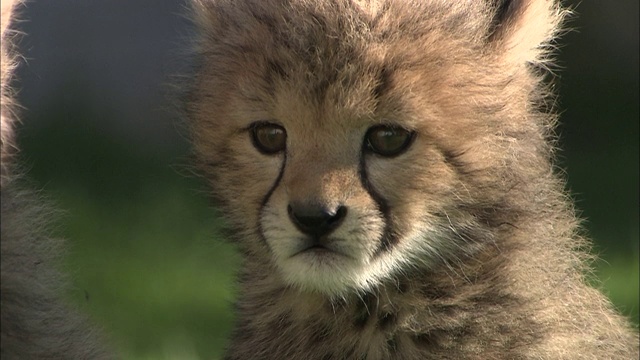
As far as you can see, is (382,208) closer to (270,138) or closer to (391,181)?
(391,181)

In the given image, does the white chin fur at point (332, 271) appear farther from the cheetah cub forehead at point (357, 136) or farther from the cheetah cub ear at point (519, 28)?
the cheetah cub ear at point (519, 28)

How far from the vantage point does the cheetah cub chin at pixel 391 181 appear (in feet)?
11.0

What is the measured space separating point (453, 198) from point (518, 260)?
27cm

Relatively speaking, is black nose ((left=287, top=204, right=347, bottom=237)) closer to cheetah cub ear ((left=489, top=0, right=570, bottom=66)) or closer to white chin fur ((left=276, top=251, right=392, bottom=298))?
white chin fur ((left=276, top=251, right=392, bottom=298))

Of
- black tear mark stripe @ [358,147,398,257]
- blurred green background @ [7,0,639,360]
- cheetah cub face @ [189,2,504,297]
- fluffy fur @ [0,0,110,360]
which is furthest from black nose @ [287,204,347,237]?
blurred green background @ [7,0,639,360]

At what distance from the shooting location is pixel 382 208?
10.9 feet

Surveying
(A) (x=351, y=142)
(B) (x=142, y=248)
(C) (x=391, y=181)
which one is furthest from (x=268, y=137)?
(B) (x=142, y=248)

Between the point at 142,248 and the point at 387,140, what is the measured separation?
347 centimetres

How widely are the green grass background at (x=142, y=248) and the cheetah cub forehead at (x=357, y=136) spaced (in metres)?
1.61

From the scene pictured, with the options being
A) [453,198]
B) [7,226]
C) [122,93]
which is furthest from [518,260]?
[122,93]

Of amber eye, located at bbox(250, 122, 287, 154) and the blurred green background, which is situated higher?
amber eye, located at bbox(250, 122, 287, 154)

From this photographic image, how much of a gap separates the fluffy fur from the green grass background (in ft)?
4.46

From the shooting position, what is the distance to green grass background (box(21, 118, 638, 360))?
5703 mm

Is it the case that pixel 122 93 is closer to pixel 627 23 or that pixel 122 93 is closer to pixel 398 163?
pixel 627 23
